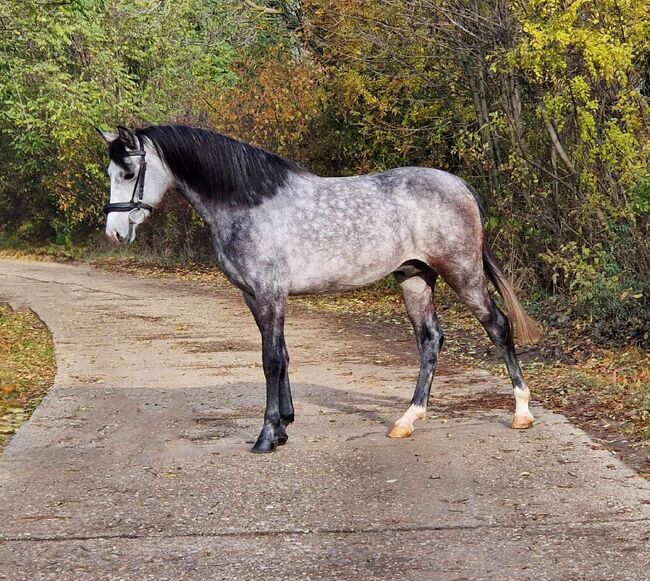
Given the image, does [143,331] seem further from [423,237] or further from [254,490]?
[254,490]

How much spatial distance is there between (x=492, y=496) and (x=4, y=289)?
49.1ft

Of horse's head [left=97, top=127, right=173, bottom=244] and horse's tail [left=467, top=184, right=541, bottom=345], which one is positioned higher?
horse's head [left=97, top=127, right=173, bottom=244]

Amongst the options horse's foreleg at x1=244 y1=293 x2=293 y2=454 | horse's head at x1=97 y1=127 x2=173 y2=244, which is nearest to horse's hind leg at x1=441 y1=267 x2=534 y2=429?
horse's foreleg at x1=244 y1=293 x2=293 y2=454

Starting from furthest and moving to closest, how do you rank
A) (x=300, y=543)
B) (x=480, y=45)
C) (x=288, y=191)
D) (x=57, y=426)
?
(x=480, y=45), (x=57, y=426), (x=288, y=191), (x=300, y=543)

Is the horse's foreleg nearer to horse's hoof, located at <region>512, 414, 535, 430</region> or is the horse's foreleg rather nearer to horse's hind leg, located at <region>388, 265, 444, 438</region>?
horse's hind leg, located at <region>388, 265, 444, 438</region>

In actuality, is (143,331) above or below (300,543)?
below

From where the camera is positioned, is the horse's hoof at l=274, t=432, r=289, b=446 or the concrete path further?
the horse's hoof at l=274, t=432, r=289, b=446

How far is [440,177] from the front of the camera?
7.36 metres

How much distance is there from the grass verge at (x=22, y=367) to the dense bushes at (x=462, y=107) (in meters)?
3.87

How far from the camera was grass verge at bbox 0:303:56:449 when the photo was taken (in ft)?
28.0

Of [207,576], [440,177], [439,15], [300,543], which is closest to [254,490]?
[300,543]

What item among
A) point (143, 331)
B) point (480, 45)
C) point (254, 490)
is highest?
point (480, 45)

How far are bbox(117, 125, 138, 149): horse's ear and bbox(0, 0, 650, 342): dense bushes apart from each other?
4.28 metres

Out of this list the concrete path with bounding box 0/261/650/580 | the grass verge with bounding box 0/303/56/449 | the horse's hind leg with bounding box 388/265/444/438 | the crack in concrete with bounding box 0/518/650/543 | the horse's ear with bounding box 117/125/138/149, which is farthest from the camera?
the grass verge with bounding box 0/303/56/449
